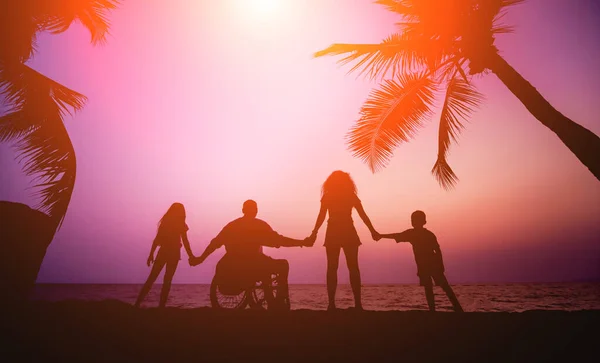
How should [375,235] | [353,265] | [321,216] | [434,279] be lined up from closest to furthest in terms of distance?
[353,265], [321,216], [434,279], [375,235]

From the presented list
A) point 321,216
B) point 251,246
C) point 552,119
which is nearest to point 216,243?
point 251,246

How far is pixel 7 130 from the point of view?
21.6 feet

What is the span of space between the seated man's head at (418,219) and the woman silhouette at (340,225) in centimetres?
80

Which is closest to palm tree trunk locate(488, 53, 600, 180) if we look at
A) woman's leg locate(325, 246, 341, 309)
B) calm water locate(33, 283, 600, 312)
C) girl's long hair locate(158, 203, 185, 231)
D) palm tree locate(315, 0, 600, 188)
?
palm tree locate(315, 0, 600, 188)

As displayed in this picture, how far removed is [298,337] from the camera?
2.74m

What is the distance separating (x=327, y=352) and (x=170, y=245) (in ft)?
16.3

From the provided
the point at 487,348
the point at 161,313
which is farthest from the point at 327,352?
the point at 161,313

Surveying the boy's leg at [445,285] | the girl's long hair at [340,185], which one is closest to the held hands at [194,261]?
the girl's long hair at [340,185]

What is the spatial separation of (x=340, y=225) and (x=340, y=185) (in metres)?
0.62

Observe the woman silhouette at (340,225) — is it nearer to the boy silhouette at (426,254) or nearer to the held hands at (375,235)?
the held hands at (375,235)

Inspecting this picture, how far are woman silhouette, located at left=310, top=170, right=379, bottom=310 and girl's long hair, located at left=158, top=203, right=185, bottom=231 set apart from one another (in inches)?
111

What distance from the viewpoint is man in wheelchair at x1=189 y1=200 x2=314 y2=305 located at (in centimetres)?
489

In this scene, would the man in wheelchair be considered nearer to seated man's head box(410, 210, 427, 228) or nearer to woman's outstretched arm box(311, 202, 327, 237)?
woman's outstretched arm box(311, 202, 327, 237)

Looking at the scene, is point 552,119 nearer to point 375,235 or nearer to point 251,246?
point 375,235
